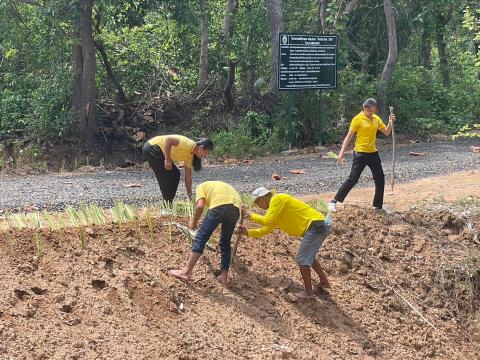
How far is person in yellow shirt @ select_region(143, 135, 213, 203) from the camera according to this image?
7935 mm

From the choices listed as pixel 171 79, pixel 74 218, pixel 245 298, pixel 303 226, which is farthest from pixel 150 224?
pixel 171 79

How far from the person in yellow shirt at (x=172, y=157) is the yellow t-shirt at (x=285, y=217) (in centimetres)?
116

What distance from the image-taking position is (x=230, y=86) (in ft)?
53.7

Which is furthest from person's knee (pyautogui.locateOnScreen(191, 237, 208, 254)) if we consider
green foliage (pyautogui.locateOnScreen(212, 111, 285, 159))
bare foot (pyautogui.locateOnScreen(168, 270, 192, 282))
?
green foliage (pyautogui.locateOnScreen(212, 111, 285, 159))

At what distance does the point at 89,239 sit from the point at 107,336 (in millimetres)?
1396

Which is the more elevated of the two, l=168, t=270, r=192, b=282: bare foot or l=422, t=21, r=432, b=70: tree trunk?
l=422, t=21, r=432, b=70: tree trunk

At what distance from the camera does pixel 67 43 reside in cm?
1470

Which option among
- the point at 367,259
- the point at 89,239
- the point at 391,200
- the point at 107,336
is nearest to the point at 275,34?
the point at 391,200

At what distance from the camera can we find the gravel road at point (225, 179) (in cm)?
1001

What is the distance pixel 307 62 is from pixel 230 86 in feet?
6.81

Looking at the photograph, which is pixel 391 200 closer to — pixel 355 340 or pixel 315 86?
pixel 355 340

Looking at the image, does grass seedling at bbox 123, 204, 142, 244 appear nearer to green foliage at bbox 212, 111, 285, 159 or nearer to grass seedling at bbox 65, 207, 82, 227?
grass seedling at bbox 65, 207, 82, 227

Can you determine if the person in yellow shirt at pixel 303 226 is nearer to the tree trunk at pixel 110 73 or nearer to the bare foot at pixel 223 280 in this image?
the bare foot at pixel 223 280

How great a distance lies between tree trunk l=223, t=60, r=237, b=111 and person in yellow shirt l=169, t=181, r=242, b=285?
964cm
